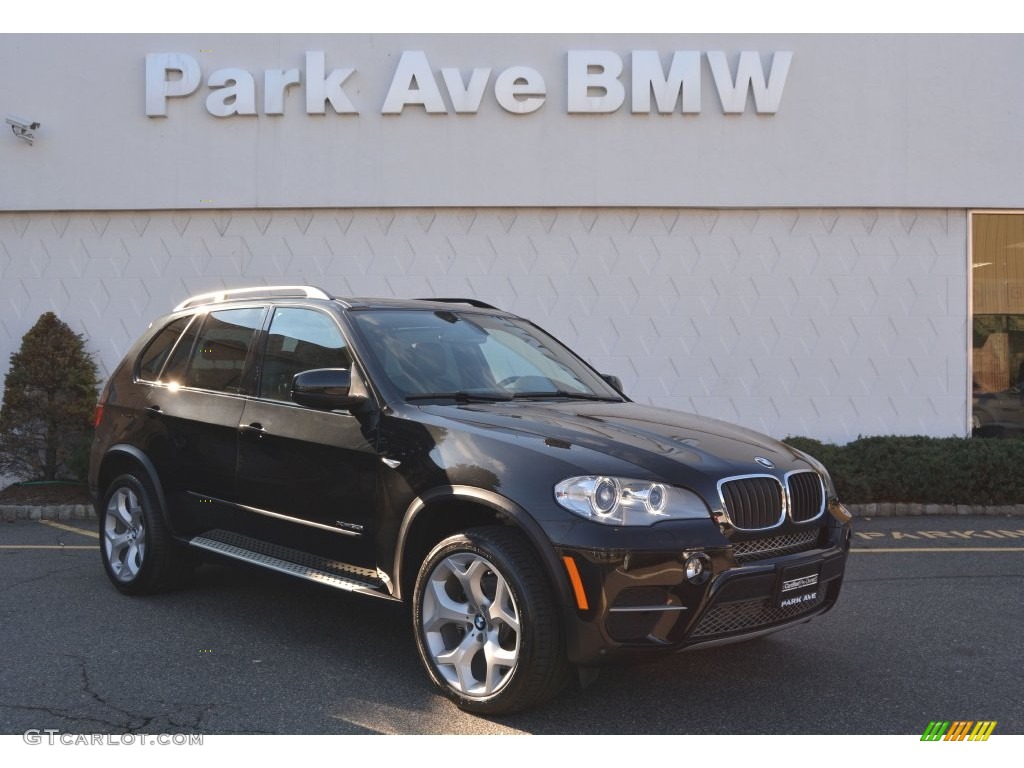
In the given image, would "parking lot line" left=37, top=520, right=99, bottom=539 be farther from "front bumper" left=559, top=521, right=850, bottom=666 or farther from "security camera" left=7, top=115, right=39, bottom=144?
"front bumper" left=559, top=521, right=850, bottom=666

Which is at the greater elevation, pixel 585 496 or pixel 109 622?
pixel 585 496

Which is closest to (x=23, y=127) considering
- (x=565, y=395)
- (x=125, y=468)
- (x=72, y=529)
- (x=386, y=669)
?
(x=72, y=529)

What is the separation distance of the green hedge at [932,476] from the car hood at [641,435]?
5.38 meters

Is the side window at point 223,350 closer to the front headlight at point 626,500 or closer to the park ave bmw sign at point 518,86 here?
the front headlight at point 626,500

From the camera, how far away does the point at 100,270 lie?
11.7 meters

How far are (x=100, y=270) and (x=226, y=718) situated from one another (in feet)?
29.2

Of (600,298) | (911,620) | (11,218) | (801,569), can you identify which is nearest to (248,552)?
(801,569)

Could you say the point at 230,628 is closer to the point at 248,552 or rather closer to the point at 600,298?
the point at 248,552

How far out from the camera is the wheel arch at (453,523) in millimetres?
3814

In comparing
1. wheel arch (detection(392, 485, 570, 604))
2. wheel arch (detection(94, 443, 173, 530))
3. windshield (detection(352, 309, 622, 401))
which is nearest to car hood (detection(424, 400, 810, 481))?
windshield (detection(352, 309, 622, 401))

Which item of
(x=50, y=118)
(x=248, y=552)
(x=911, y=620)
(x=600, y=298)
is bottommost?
(x=911, y=620)

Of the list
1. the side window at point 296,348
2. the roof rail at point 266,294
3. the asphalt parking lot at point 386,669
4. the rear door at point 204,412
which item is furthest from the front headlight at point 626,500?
the rear door at point 204,412

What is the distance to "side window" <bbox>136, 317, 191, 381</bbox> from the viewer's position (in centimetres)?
623

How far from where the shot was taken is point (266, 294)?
590 centimetres
